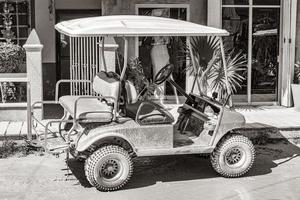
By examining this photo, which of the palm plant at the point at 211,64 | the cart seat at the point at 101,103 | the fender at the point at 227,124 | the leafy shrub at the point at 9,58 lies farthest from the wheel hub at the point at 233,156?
the leafy shrub at the point at 9,58

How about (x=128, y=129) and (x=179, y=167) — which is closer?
(x=128, y=129)

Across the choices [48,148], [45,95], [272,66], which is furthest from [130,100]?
[45,95]

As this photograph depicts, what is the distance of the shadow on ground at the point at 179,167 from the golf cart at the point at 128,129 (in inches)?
16.3

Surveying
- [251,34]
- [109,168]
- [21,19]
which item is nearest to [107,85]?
[109,168]

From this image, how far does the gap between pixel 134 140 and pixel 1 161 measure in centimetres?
260

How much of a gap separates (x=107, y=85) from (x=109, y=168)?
1.11 m

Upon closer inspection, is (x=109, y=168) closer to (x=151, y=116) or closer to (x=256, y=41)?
(x=151, y=116)

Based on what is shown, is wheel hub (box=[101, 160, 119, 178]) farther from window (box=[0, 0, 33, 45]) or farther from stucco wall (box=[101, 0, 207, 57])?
window (box=[0, 0, 33, 45])

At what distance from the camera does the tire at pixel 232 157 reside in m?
7.87

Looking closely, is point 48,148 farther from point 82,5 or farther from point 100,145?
point 82,5

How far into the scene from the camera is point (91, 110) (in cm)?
747

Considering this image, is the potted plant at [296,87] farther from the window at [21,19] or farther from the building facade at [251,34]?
the window at [21,19]

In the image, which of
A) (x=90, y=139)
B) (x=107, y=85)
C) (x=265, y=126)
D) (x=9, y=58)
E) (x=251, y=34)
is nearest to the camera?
(x=90, y=139)

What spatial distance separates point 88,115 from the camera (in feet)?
24.1
